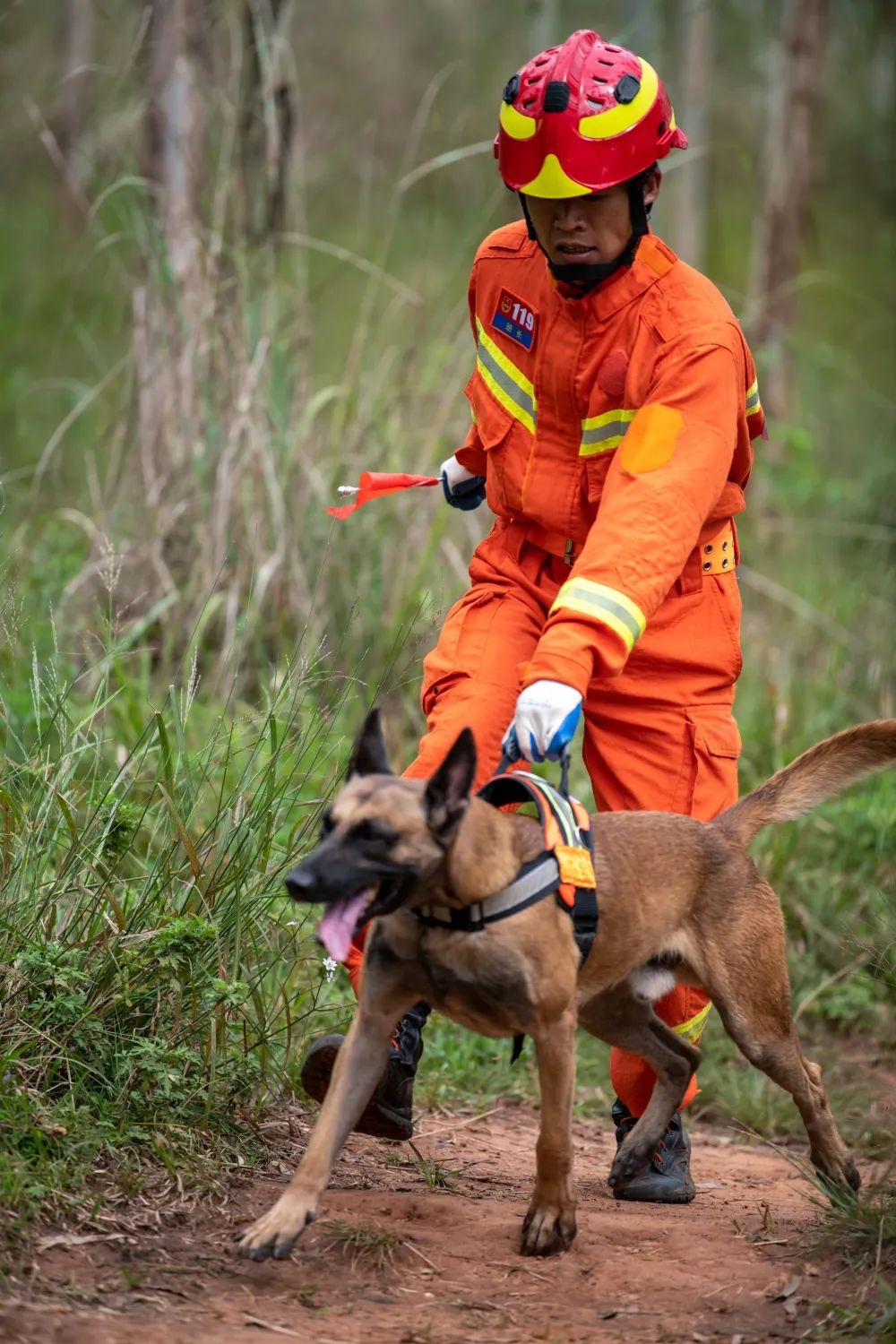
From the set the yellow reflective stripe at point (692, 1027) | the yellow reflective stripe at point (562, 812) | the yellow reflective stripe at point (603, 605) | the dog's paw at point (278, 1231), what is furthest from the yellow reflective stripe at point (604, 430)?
the dog's paw at point (278, 1231)

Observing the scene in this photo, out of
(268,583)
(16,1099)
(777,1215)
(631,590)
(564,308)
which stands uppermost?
(564,308)

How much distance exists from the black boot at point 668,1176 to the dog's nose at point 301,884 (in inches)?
65.1

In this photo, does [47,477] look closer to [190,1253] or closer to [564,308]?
[564,308]

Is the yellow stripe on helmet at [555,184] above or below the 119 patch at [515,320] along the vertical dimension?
above

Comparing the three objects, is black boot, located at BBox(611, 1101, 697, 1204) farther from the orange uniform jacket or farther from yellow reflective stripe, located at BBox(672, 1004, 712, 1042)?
the orange uniform jacket

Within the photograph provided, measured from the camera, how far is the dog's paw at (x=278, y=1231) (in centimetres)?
324

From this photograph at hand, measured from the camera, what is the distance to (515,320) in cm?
411

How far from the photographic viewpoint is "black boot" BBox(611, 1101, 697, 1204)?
417cm

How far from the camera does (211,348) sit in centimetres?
654

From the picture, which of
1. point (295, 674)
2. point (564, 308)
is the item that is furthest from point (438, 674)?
point (564, 308)

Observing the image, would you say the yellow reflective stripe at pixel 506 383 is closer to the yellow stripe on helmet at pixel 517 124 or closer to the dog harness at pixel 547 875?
the yellow stripe on helmet at pixel 517 124

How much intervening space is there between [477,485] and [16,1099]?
2184 mm

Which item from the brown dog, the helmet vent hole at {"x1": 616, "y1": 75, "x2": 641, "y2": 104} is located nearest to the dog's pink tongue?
the brown dog

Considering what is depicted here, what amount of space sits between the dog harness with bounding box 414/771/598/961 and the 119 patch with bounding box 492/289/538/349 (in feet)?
3.75
